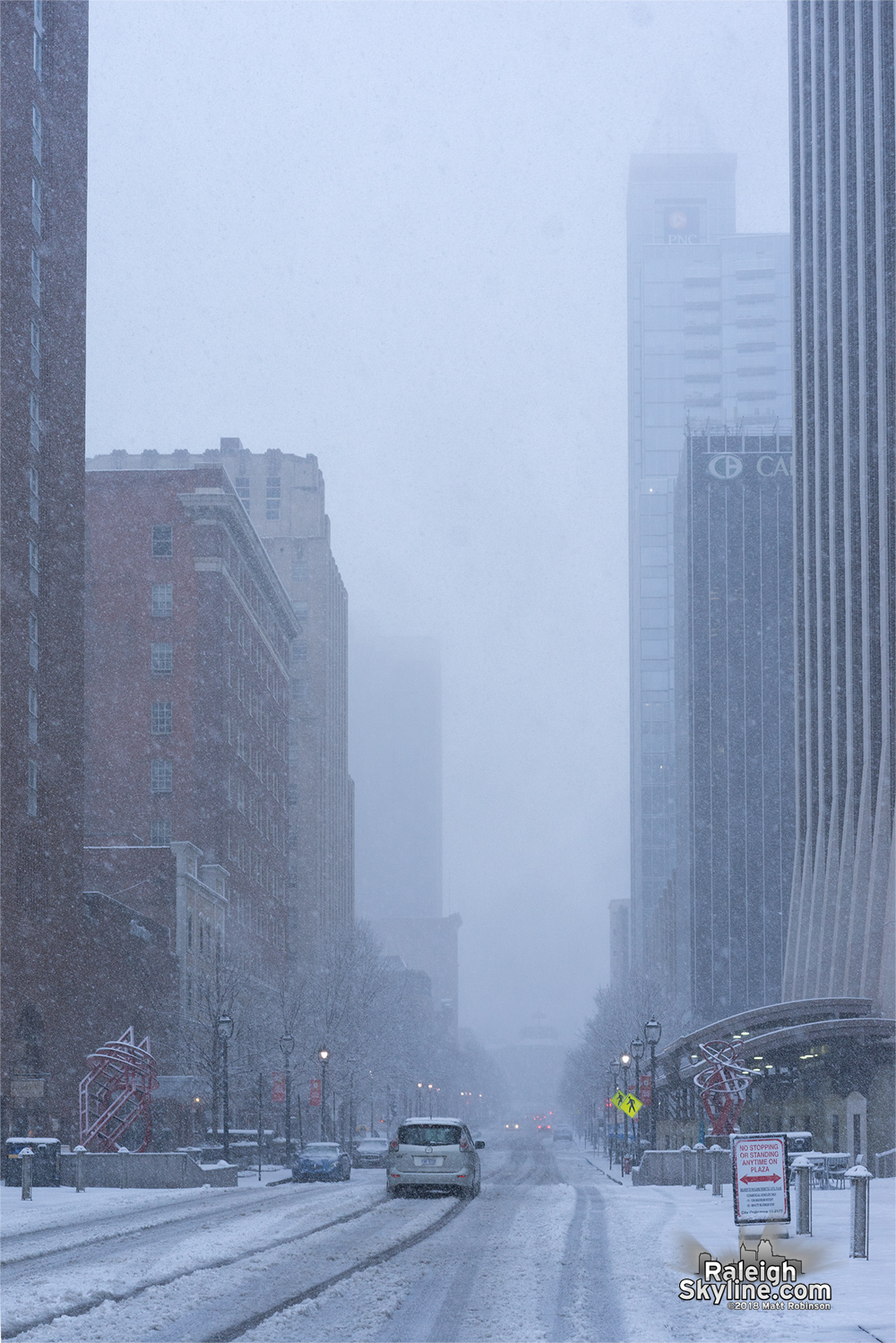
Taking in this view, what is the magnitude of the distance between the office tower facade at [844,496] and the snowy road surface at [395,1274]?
53.1 m

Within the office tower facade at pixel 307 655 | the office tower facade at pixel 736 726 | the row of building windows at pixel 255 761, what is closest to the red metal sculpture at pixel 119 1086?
the row of building windows at pixel 255 761

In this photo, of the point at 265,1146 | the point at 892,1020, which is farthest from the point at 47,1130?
the point at 892,1020

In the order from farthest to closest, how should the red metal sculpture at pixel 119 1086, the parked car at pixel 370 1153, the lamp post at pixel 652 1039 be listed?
the parked car at pixel 370 1153 < the lamp post at pixel 652 1039 < the red metal sculpture at pixel 119 1086

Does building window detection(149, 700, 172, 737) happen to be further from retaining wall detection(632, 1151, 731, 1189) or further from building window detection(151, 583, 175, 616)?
retaining wall detection(632, 1151, 731, 1189)

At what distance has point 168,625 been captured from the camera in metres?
92.7

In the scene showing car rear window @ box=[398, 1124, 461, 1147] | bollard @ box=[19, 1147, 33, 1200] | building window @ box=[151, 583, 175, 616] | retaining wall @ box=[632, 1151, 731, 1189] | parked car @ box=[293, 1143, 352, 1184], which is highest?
building window @ box=[151, 583, 175, 616]

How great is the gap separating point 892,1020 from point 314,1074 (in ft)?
147

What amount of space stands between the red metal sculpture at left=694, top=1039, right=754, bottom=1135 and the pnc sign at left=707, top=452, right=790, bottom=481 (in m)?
125

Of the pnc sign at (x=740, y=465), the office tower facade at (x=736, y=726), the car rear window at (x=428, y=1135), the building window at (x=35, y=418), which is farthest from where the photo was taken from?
the pnc sign at (x=740, y=465)

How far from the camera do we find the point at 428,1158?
3338cm

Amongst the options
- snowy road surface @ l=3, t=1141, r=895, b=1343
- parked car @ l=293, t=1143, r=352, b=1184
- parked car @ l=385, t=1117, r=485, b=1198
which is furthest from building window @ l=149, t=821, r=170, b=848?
snowy road surface @ l=3, t=1141, r=895, b=1343

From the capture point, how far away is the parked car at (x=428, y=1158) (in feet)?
109

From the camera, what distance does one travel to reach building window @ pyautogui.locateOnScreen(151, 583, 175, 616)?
305ft

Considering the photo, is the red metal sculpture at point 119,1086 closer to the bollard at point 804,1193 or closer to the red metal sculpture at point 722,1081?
the red metal sculpture at point 722,1081
